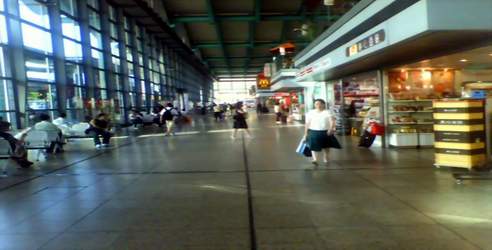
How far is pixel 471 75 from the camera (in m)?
12.9

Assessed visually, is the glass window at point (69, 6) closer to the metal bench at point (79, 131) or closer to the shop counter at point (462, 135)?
the metal bench at point (79, 131)

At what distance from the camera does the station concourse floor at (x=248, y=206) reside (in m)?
4.52

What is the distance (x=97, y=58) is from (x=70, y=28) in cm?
325

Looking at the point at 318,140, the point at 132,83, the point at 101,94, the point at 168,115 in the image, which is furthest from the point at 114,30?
the point at 318,140

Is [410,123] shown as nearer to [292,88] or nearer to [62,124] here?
[62,124]

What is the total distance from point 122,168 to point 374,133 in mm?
6860

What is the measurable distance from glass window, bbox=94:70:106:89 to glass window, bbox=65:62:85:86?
54.6 inches

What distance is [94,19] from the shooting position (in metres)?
24.0

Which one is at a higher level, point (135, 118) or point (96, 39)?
point (96, 39)

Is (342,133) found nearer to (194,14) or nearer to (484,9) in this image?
(484,9)

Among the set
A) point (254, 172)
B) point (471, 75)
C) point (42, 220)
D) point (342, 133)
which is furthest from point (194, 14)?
point (42, 220)

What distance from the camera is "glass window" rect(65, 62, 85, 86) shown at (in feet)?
64.4

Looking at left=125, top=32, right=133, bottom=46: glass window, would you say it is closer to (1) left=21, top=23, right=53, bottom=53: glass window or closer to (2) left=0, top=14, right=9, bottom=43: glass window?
(1) left=21, top=23, right=53, bottom=53: glass window

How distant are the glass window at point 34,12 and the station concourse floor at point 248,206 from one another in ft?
28.1
